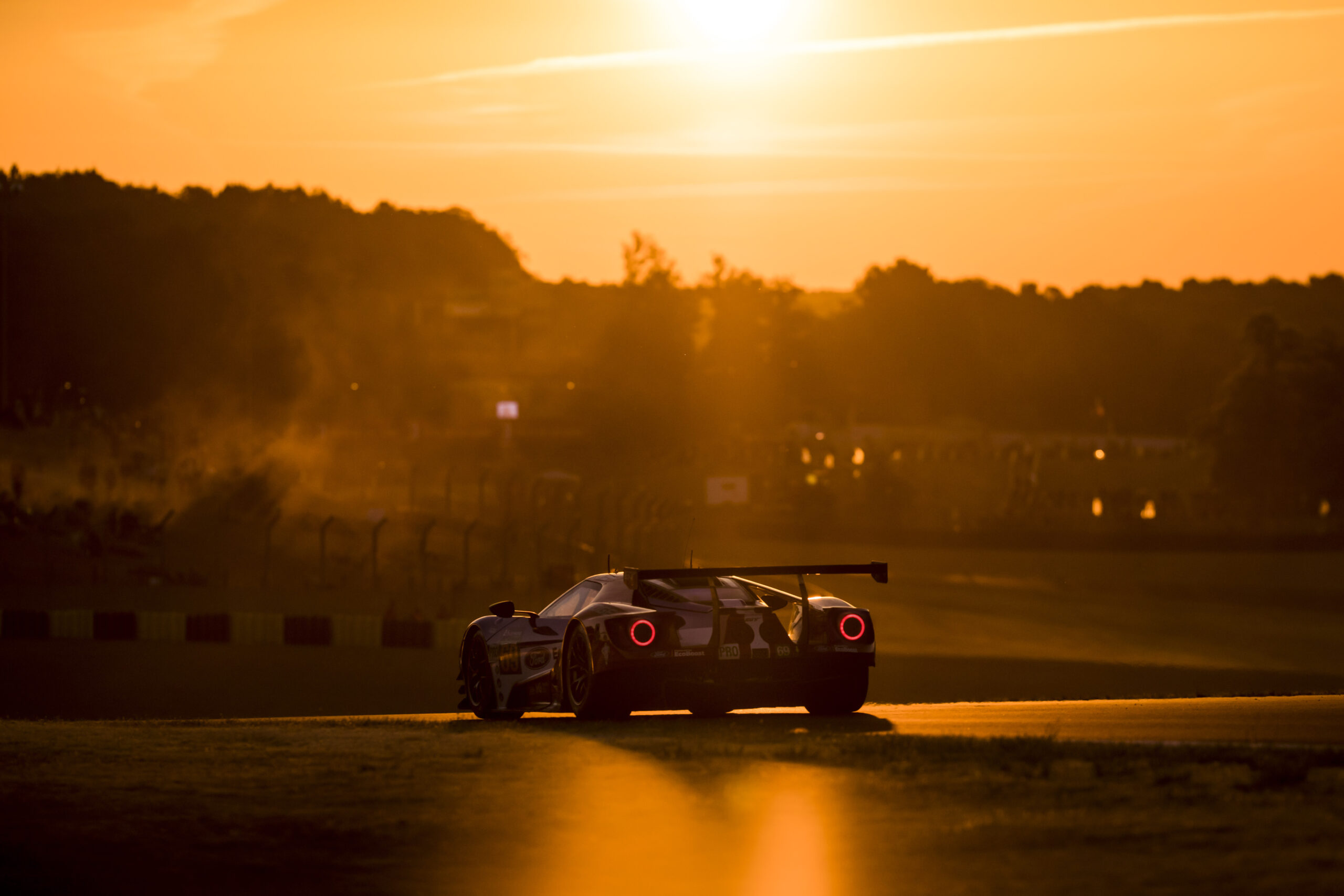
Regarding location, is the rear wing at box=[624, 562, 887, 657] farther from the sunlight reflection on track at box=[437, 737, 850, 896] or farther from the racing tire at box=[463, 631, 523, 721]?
the sunlight reflection on track at box=[437, 737, 850, 896]

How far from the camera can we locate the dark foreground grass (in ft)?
21.0

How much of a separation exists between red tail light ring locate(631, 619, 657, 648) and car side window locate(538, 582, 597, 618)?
118cm

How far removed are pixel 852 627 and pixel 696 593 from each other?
1242 mm

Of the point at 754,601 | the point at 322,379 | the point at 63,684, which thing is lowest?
the point at 63,684

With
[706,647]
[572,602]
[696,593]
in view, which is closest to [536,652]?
[572,602]

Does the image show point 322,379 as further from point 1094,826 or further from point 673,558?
point 1094,826

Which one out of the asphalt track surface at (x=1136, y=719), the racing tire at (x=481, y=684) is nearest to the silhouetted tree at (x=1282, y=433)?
the asphalt track surface at (x=1136, y=719)

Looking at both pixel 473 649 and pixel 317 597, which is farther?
pixel 317 597

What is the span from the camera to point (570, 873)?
661 centimetres

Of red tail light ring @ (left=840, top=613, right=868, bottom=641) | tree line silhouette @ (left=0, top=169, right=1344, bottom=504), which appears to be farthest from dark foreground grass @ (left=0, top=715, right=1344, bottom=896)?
tree line silhouette @ (left=0, top=169, right=1344, bottom=504)

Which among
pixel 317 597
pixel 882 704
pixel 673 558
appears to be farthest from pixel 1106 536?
pixel 882 704

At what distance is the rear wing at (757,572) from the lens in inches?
448

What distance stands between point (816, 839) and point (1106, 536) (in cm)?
6280

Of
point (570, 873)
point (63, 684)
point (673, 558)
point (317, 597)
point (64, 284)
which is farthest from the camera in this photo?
point (64, 284)
